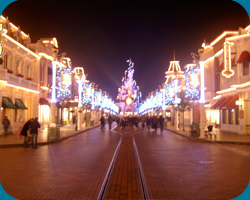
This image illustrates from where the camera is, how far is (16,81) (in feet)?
88.4

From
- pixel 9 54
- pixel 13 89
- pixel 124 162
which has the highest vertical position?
pixel 9 54

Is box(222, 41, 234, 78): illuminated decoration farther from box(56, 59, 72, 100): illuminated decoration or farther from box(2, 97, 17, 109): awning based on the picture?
box(2, 97, 17, 109): awning

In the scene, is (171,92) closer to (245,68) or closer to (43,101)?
(43,101)

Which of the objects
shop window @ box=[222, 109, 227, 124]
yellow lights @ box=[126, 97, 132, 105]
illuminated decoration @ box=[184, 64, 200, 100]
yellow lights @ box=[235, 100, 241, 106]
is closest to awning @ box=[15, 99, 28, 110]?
illuminated decoration @ box=[184, 64, 200, 100]

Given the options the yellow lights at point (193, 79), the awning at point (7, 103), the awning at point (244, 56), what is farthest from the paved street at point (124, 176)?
the yellow lights at point (193, 79)

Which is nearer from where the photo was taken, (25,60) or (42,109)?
(25,60)

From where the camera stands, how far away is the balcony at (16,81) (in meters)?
22.7

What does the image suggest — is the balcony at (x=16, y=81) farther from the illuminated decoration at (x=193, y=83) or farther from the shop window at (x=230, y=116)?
the shop window at (x=230, y=116)

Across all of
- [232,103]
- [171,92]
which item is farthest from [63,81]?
[171,92]

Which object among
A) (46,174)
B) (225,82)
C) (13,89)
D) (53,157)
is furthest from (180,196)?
(225,82)

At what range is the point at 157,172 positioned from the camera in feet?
31.5

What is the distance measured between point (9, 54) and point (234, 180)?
2411 cm

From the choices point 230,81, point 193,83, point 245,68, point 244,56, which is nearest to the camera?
point 244,56

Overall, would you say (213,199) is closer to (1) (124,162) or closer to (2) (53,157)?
(1) (124,162)
